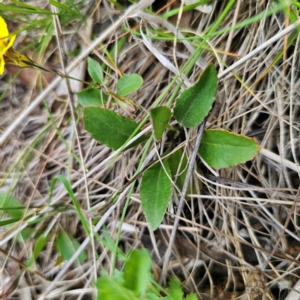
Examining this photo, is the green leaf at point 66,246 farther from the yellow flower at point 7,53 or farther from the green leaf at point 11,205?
the yellow flower at point 7,53

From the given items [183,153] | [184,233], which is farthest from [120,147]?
[184,233]

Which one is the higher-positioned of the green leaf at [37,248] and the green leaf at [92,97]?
the green leaf at [92,97]

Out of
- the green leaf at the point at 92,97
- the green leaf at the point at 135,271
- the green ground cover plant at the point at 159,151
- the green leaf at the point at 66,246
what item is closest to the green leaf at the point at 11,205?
the green ground cover plant at the point at 159,151

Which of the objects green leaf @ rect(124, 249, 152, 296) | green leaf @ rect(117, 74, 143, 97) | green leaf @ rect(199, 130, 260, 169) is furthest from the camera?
green leaf @ rect(117, 74, 143, 97)

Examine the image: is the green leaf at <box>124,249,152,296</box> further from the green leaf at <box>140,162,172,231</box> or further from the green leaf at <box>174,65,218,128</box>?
the green leaf at <box>174,65,218,128</box>

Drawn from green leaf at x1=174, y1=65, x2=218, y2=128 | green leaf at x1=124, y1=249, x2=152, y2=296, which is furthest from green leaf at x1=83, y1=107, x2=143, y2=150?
green leaf at x1=124, y1=249, x2=152, y2=296
